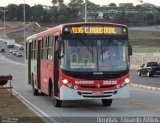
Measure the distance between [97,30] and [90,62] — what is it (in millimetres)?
1184

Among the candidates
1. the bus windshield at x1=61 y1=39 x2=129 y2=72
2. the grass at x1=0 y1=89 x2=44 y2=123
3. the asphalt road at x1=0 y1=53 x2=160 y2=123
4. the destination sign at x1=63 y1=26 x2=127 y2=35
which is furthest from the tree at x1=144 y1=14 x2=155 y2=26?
the bus windshield at x1=61 y1=39 x2=129 y2=72

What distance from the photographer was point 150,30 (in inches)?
6422

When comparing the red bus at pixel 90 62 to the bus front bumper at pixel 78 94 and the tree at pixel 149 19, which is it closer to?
the bus front bumper at pixel 78 94

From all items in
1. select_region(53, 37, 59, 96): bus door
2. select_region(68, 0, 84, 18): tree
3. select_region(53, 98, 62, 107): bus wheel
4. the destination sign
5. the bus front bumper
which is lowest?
select_region(68, 0, 84, 18): tree

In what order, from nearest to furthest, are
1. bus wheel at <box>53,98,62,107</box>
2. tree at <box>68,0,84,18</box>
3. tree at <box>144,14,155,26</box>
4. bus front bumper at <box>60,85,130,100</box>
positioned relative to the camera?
bus front bumper at <box>60,85,130,100</box> < bus wheel at <box>53,98,62,107</box> < tree at <box>68,0,84,18</box> < tree at <box>144,14,155,26</box>

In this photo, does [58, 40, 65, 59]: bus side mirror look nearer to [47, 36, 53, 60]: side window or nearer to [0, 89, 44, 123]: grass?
[47, 36, 53, 60]: side window

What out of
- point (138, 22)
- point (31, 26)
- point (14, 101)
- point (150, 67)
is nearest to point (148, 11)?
point (138, 22)

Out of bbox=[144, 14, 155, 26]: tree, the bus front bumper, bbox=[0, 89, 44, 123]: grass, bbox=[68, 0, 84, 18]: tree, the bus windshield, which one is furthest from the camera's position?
bbox=[144, 14, 155, 26]: tree

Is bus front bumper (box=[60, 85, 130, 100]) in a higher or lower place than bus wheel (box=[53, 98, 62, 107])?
higher

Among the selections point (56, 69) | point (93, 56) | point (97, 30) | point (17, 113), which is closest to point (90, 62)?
point (93, 56)

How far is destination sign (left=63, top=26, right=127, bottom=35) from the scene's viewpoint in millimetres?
17281

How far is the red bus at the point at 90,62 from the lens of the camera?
16.8 m

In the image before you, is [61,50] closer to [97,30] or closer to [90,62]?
[90,62]

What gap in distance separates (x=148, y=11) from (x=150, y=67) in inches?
5641
